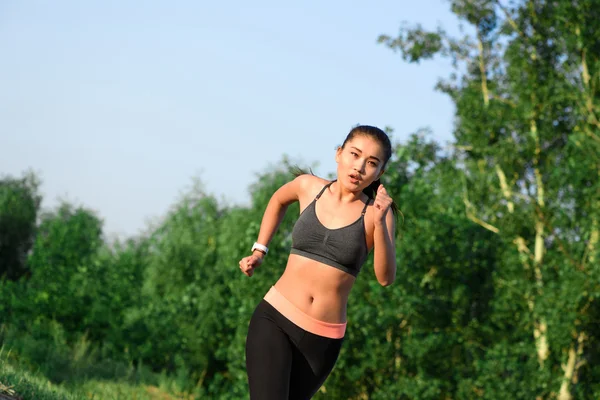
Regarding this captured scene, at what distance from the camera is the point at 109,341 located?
20406mm

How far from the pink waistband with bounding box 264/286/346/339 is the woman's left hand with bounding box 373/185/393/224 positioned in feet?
1.94

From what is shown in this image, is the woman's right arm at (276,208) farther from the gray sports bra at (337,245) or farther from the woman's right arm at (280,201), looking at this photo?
the gray sports bra at (337,245)

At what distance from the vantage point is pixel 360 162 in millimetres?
4215

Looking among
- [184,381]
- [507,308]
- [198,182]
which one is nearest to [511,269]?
[507,308]

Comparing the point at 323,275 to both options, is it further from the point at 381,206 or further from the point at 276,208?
the point at 276,208

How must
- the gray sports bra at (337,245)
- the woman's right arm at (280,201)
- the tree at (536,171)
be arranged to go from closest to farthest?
the gray sports bra at (337,245)
the woman's right arm at (280,201)
the tree at (536,171)

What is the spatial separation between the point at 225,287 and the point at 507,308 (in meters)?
8.82

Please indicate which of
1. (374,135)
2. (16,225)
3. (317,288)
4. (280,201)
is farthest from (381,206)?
(16,225)

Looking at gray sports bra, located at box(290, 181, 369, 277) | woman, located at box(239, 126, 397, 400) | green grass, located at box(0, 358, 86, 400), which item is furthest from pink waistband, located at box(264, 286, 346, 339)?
green grass, located at box(0, 358, 86, 400)

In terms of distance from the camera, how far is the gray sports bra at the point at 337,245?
4.19m

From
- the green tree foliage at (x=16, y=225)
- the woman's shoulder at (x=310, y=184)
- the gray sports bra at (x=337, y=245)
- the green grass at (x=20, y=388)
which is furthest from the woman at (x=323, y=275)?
the green tree foliage at (x=16, y=225)

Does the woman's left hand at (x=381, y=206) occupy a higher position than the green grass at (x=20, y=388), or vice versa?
the woman's left hand at (x=381, y=206)

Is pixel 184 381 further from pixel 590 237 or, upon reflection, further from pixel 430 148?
pixel 590 237

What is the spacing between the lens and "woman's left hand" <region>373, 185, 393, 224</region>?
4.10 metres
